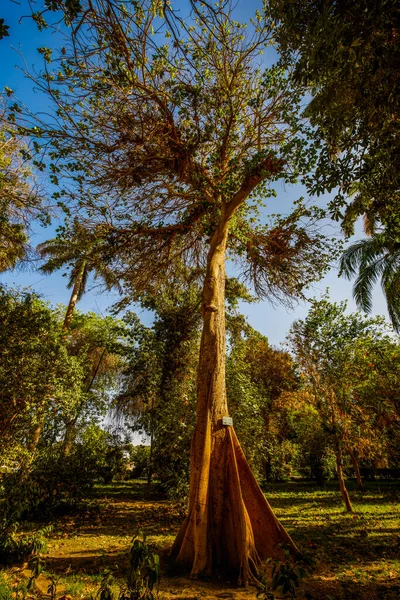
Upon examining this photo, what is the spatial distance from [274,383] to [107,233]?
1948 centimetres

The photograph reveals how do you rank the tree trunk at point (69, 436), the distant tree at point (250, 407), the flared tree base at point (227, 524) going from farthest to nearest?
the tree trunk at point (69, 436) → the distant tree at point (250, 407) → the flared tree base at point (227, 524)

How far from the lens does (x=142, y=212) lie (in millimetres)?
8836

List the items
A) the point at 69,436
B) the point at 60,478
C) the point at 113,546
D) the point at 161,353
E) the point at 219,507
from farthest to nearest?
the point at 161,353
the point at 69,436
the point at 60,478
the point at 113,546
the point at 219,507

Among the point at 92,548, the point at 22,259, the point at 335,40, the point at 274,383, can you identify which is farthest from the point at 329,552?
the point at 274,383

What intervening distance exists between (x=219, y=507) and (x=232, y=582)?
988 mm

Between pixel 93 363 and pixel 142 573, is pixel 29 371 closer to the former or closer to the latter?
pixel 142 573

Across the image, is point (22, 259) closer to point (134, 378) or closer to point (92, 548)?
point (134, 378)

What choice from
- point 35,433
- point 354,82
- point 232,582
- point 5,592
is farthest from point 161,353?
point 354,82

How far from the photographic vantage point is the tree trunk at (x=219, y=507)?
4734mm

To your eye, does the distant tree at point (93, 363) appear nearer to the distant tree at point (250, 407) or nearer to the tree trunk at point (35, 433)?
the tree trunk at point (35, 433)

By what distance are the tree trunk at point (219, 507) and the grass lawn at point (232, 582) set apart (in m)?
0.40

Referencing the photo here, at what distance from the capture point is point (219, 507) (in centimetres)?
522

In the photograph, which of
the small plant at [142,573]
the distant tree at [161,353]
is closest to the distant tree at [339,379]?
the distant tree at [161,353]

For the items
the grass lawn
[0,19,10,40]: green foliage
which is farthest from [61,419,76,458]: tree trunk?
[0,19,10,40]: green foliage
